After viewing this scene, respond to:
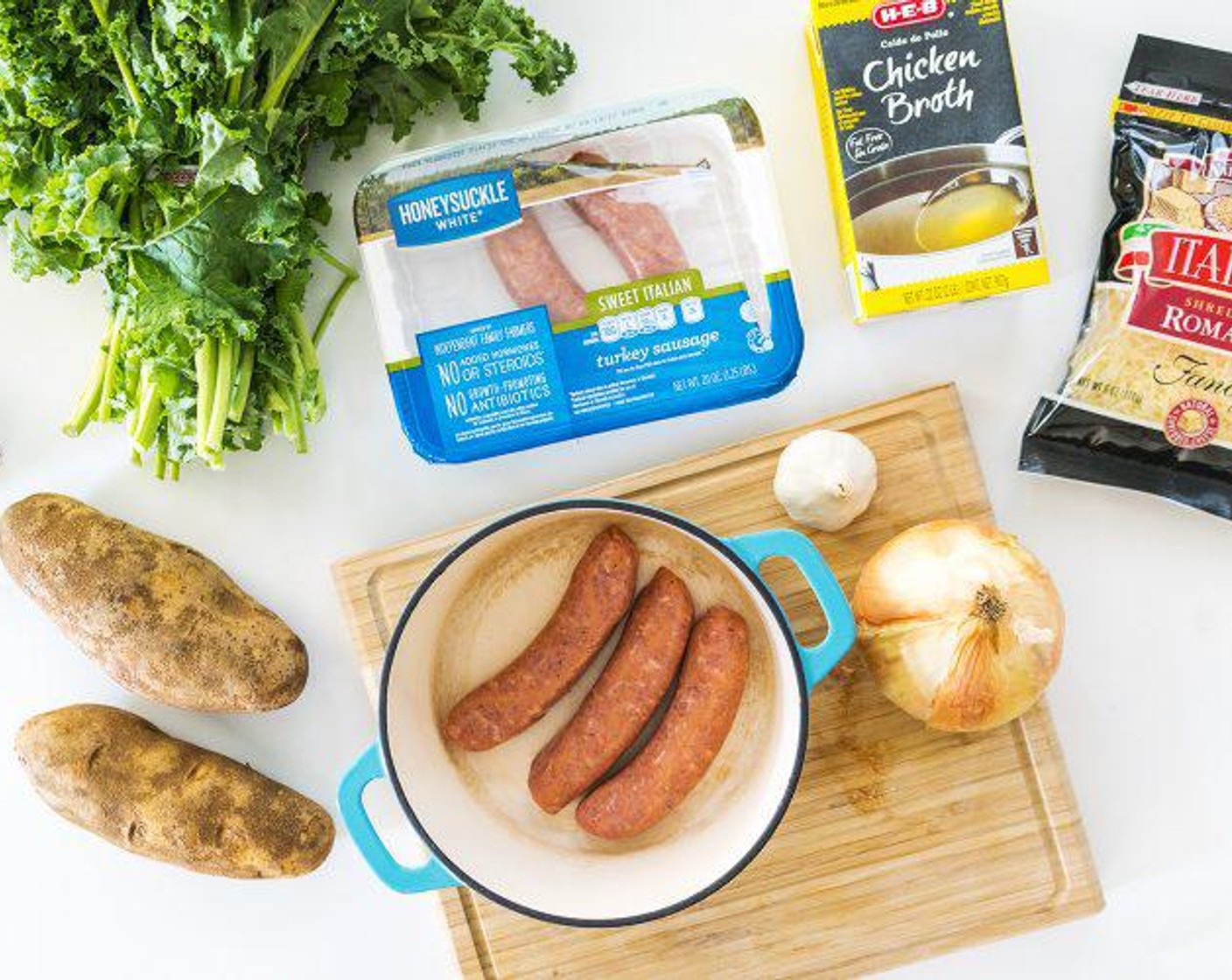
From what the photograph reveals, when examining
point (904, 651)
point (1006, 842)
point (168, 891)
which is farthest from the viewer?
point (168, 891)

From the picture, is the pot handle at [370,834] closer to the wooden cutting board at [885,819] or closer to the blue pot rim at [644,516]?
the blue pot rim at [644,516]

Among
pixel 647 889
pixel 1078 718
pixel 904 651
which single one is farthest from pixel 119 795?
pixel 1078 718

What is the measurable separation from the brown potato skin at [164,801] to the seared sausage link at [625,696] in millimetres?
259

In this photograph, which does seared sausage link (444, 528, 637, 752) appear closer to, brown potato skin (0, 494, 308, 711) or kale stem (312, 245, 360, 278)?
brown potato skin (0, 494, 308, 711)

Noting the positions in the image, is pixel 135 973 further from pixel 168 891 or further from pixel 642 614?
pixel 642 614

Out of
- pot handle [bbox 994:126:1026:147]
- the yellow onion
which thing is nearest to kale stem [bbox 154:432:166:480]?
the yellow onion

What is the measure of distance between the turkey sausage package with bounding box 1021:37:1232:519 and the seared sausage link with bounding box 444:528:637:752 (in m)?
0.41

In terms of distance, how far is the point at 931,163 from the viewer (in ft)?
3.62

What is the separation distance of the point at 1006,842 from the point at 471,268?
727 millimetres

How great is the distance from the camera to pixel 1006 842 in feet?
3.67

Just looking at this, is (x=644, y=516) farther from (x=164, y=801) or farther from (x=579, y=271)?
(x=164, y=801)

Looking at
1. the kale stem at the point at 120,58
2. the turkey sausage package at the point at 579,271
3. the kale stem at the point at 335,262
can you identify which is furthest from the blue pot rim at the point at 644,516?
the kale stem at the point at 120,58

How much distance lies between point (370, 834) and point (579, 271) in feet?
1.76

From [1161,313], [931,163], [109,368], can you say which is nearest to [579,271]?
[931,163]
